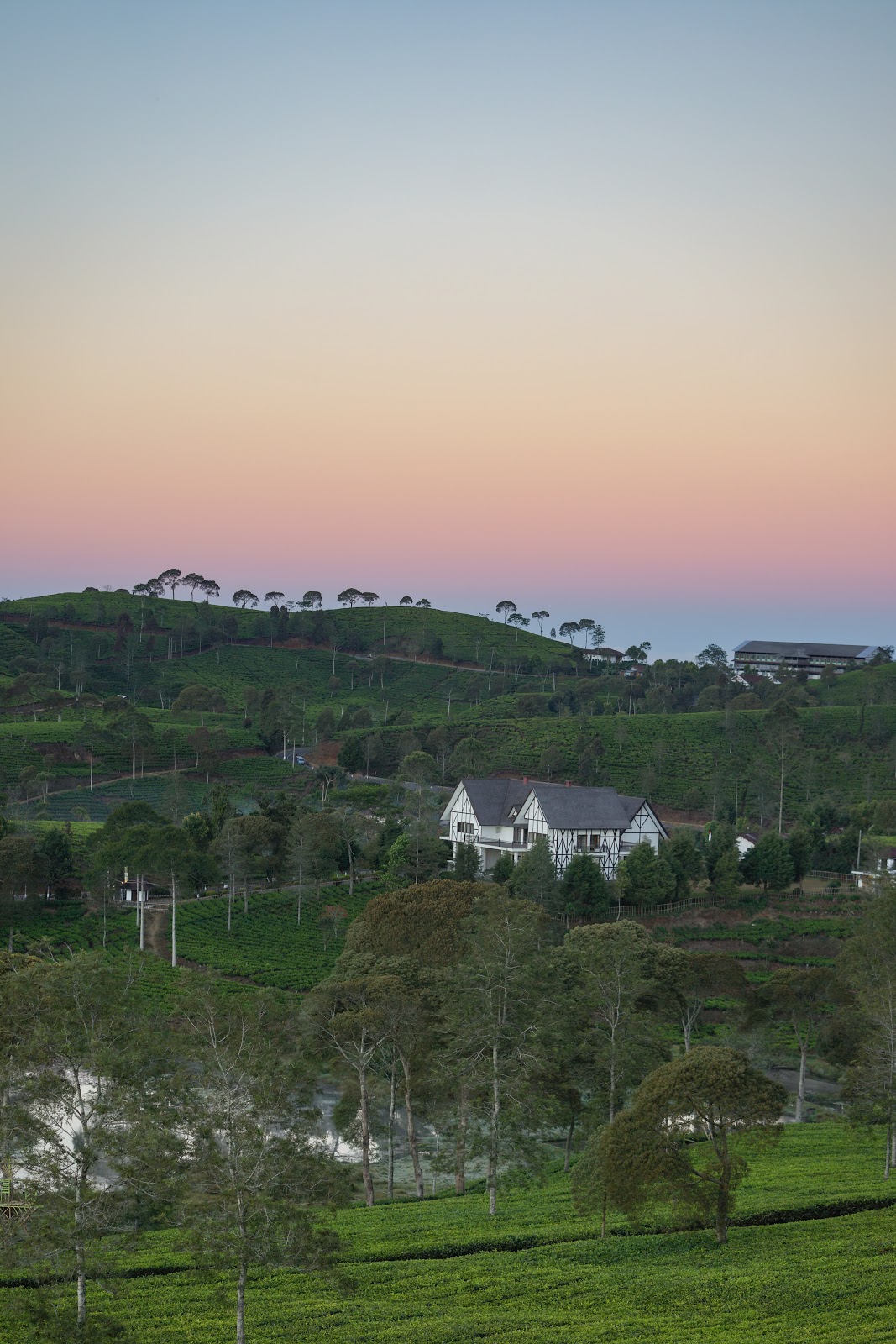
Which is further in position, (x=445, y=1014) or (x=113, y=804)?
(x=113, y=804)

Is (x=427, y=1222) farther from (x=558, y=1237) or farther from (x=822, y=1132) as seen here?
(x=822, y=1132)

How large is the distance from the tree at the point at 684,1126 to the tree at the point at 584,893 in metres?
39.7

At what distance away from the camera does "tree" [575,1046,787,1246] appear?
2295cm

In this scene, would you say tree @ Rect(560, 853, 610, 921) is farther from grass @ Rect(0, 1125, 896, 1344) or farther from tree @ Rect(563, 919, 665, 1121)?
grass @ Rect(0, 1125, 896, 1344)

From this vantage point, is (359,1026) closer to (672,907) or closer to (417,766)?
(672,907)

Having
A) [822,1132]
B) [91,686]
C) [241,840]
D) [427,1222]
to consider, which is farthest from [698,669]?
[427,1222]

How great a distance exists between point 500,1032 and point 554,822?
40.9 metres

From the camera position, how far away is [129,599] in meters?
174

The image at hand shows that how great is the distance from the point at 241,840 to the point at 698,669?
106851 millimetres

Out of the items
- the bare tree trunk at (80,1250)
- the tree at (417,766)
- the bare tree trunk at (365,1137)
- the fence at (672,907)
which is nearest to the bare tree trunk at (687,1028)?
the bare tree trunk at (365,1137)

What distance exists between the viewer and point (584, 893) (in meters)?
63.4

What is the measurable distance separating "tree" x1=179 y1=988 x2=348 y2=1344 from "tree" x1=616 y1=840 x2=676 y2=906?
47.9m

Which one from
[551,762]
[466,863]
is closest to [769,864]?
[466,863]

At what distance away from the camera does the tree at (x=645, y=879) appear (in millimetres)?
66375
